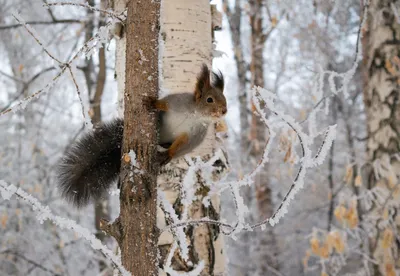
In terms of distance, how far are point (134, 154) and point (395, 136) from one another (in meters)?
2.13

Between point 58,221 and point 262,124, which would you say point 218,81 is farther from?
point 262,124

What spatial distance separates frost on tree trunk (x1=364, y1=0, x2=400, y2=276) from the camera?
8.00 ft

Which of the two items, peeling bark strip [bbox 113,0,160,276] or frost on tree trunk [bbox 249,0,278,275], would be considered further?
frost on tree trunk [bbox 249,0,278,275]

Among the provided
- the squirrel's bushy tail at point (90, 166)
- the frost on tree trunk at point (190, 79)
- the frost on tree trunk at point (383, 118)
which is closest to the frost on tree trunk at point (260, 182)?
the frost on tree trunk at point (383, 118)

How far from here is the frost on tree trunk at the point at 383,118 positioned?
8.00ft

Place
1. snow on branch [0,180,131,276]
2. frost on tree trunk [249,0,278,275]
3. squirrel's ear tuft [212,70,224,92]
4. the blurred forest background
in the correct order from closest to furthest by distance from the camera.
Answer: snow on branch [0,180,131,276], squirrel's ear tuft [212,70,224,92], the blurred forest background, frost on tree trunk [249,0,278,275]

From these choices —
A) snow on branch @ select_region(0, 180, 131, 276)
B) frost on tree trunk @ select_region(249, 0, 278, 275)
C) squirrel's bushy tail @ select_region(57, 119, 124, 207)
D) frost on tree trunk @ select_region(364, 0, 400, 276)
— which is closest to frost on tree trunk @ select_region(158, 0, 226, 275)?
squirrel's bushy tail @ select_region(57, 119, 124, 207)

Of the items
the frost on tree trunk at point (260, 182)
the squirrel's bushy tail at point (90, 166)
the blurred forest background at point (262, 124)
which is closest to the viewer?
the squirrel's bushy tail at point (90, 166)

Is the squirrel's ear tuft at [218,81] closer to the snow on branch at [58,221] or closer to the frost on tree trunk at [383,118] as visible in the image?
the snow on branch at [58,221]

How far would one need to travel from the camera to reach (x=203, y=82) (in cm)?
111

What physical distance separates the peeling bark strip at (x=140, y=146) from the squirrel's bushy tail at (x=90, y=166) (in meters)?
0.27

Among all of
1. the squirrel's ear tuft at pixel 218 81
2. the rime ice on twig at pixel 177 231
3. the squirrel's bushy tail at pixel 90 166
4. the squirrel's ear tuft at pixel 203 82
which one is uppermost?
the squirrel's ear tuft at pixel 218 81

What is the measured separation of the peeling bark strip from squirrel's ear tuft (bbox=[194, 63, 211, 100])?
27cm

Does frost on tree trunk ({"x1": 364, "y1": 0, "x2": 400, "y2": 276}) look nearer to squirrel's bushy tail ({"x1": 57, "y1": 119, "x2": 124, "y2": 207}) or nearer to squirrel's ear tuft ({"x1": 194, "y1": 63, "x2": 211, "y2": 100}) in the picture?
squirrel's ear tuft ({"x1": 194, "y1": 63, "x2": 211, "y2": 100})
